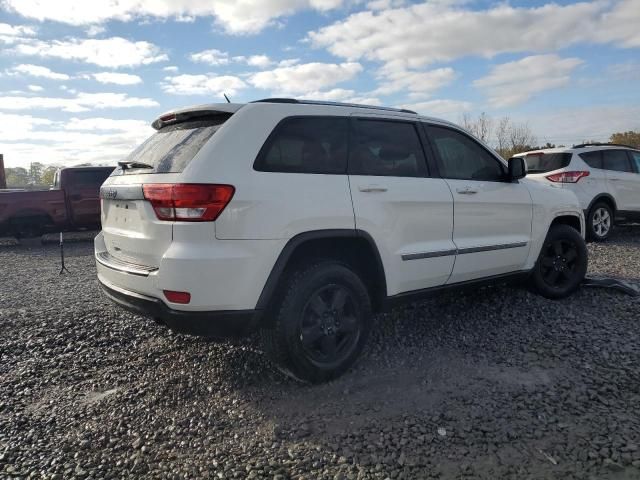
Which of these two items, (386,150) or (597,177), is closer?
(386,150)

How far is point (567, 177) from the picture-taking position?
28.1 ft

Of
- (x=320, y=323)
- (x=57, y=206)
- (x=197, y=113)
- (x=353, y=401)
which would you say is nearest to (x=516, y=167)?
(x=320, y=323)

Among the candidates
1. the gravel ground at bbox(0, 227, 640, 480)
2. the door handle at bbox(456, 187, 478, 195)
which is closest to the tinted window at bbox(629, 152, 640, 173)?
the gravel ground at bbox(0, 227, 640, 480)

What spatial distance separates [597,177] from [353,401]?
770 centimetres

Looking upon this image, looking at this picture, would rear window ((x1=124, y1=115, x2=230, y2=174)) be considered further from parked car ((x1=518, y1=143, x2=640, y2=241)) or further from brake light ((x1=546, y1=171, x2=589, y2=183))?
brake light ((x1=546, y1=171, x2=589, y2=183))

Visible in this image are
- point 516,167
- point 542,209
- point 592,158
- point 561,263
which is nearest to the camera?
point 516,167

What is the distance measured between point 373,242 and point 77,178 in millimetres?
9958

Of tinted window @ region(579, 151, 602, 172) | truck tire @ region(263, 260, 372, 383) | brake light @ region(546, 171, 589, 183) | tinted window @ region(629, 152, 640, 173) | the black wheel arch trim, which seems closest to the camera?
the black wheel arch trim

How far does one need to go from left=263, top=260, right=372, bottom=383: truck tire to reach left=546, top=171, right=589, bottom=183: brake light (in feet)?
21.5

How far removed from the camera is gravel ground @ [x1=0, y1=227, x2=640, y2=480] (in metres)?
2.46

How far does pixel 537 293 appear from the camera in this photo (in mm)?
5035

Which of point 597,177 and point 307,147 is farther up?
point 307,147

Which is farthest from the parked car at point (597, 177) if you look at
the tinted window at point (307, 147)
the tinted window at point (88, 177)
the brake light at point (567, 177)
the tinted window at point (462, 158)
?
the tinted window at point (88, 177)

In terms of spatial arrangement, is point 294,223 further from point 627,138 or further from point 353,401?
point 627,138
